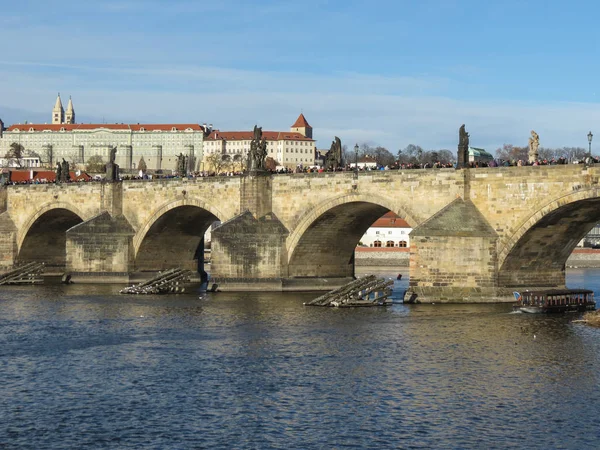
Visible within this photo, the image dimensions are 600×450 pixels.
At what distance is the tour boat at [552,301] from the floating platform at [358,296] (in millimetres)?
→ 7631

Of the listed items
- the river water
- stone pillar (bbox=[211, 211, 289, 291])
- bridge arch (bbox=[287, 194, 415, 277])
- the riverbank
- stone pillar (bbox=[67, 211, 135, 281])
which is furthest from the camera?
the riverbank

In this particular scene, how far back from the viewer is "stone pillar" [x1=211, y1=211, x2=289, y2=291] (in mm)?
Result: 59656

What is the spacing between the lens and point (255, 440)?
24.1 meters

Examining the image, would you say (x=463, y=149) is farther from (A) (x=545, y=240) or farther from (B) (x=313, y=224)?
(B) (x=313, y=224)

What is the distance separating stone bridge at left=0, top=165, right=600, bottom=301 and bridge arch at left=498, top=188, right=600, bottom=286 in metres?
0.07

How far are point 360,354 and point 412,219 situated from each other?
18.7 meters

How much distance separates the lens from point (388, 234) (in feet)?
415

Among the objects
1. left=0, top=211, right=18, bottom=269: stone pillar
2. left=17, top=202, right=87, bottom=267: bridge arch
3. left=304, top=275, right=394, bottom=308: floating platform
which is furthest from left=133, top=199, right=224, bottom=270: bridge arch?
left=304, top=275, right=394, bottom=308: floating platform

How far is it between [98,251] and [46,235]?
1589 centimetres

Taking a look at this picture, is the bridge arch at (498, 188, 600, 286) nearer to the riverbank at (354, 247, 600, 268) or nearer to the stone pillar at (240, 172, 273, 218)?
the stone pillar at (240, 172, 273, 218)

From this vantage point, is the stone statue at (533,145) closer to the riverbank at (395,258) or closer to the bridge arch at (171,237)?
the bridge arch at (171,237)

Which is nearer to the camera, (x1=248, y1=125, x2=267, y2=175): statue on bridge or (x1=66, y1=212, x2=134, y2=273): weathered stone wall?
(x1=248, y1=125, x2=267, y2=175): statue on bridge

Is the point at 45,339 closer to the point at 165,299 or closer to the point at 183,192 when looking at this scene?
the point at 165,299

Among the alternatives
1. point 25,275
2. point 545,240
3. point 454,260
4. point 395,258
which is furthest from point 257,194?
point 395,258
